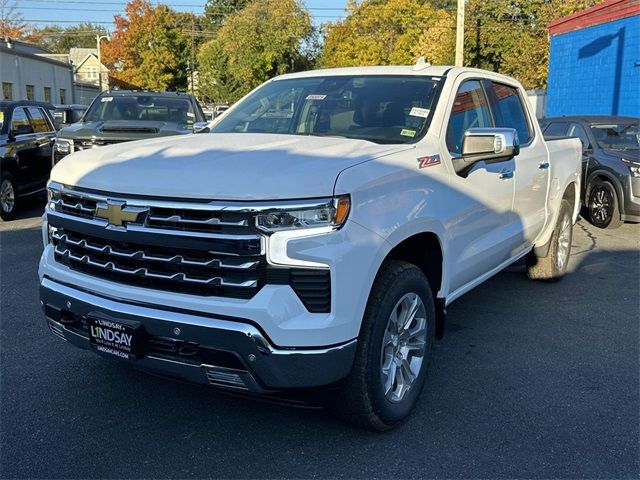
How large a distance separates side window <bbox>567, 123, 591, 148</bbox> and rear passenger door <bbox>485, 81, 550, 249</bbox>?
5.23 m

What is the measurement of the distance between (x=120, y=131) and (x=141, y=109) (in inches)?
65.5

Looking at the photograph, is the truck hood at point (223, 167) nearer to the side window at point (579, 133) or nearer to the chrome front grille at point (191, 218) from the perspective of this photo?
the chrome front grille at point (191, 218)

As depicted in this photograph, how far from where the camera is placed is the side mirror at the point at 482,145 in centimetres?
374

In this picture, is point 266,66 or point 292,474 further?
point 266,66

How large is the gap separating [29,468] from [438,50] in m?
42.0

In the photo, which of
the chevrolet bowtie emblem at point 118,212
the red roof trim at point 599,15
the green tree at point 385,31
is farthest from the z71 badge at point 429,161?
the green tree at point 385,31

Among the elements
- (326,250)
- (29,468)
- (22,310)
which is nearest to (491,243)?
(326,250)

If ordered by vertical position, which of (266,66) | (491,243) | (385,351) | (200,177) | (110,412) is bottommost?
(110,412)

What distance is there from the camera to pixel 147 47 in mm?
59906

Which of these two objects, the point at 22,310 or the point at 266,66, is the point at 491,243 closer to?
the point at 22,310

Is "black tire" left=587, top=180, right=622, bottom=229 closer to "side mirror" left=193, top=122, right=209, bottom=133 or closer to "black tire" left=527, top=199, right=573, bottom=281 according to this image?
"black tire" left=527, top=199, right=573, bottom=281

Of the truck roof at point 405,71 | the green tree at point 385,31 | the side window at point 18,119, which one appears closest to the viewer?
the truck roof at point 405,71

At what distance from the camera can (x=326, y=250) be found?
266cm

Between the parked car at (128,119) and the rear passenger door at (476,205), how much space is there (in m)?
5.54
